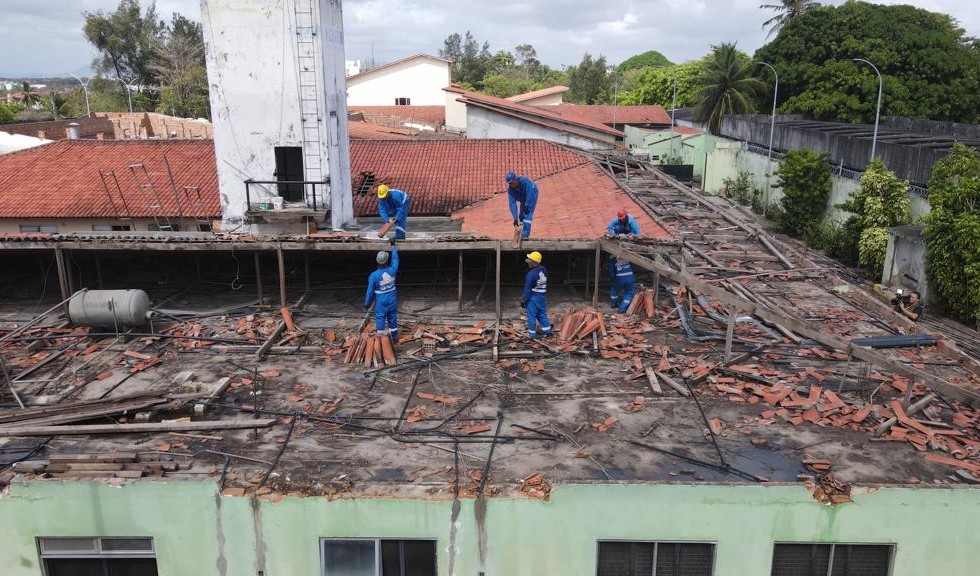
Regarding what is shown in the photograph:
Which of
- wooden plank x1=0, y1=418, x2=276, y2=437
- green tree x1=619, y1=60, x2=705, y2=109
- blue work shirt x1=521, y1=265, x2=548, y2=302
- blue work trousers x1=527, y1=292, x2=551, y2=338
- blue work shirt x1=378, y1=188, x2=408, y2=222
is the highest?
green tree x1=619, y1=60, x2=705, y2=109

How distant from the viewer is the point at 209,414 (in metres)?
9.47

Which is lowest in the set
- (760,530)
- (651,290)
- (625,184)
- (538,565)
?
(538,565)

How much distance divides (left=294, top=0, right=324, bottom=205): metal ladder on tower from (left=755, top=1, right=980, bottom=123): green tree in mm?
41069

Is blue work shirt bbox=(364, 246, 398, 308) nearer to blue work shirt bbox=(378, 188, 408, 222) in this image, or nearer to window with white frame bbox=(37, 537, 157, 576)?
blue work shirt bbox=(378, 188, 408, 222)

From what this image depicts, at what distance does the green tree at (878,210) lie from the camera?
2595cm

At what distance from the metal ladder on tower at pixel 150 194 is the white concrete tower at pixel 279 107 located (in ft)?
11.3

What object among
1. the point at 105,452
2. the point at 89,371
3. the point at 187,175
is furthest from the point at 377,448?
the point at 187,175

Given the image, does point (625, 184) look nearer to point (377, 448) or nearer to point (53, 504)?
point (377, 448)

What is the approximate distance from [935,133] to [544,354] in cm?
4024

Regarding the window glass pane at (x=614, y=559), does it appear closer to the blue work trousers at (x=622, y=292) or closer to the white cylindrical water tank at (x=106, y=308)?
the blue work trousers at (x=622, y=292)

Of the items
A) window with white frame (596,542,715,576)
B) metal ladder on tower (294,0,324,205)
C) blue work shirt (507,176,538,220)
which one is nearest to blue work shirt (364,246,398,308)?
blue work shirt (507,176,538,220)

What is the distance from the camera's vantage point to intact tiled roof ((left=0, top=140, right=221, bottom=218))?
70.6 ft

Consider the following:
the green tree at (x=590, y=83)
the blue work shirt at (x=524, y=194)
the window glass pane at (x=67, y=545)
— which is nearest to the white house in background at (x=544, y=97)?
the green tree at (x=590, y=83)

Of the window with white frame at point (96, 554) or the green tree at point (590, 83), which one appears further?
the green tree at point (590, 83)
